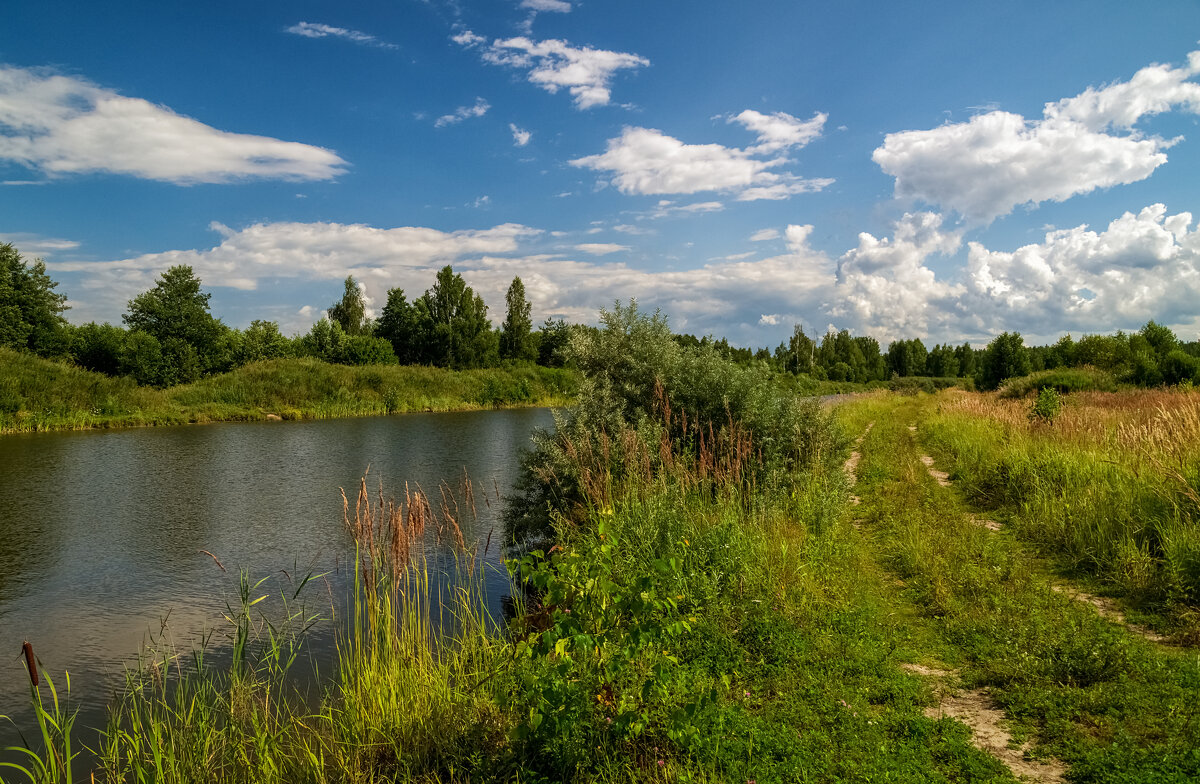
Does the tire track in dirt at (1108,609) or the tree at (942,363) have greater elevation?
the tree at (942,363)

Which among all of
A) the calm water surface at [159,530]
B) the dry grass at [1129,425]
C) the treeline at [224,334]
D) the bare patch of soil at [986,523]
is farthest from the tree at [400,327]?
the bare patch of soil at [986,523]

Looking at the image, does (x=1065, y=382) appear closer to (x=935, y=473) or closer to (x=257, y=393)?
(x=935, y=473)

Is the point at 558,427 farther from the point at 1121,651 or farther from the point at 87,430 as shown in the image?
the point at 87,430

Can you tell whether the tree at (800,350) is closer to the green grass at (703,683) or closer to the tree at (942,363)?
the tree at (942,363)

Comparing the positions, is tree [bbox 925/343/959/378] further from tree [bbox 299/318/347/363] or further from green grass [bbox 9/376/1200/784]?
green grass [bbox 9/376/1200/784]

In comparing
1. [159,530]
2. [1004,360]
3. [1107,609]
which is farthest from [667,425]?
[1004,360]

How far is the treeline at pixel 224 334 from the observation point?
44.6m

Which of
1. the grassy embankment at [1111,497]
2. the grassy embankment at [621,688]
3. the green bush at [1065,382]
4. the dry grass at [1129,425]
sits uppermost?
the green bush at [1065,382]

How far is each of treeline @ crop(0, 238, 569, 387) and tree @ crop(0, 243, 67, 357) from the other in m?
0.07

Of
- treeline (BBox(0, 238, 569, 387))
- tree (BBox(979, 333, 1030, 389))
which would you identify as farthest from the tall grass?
treeline (BBox(0, 238, 569, 387))

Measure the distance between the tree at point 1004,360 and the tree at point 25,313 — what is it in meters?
69.4

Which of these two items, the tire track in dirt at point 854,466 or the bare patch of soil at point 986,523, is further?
the tire track in dirt at point 854,466

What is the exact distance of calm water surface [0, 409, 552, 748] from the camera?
8.21 meters

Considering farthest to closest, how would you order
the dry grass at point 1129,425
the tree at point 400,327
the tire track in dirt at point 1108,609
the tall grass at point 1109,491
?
the tree at point 400,327 < the dry grass at point 1129,425 < the tall grass at point 1109,491 < the tire track in dirt at point 1108,609
